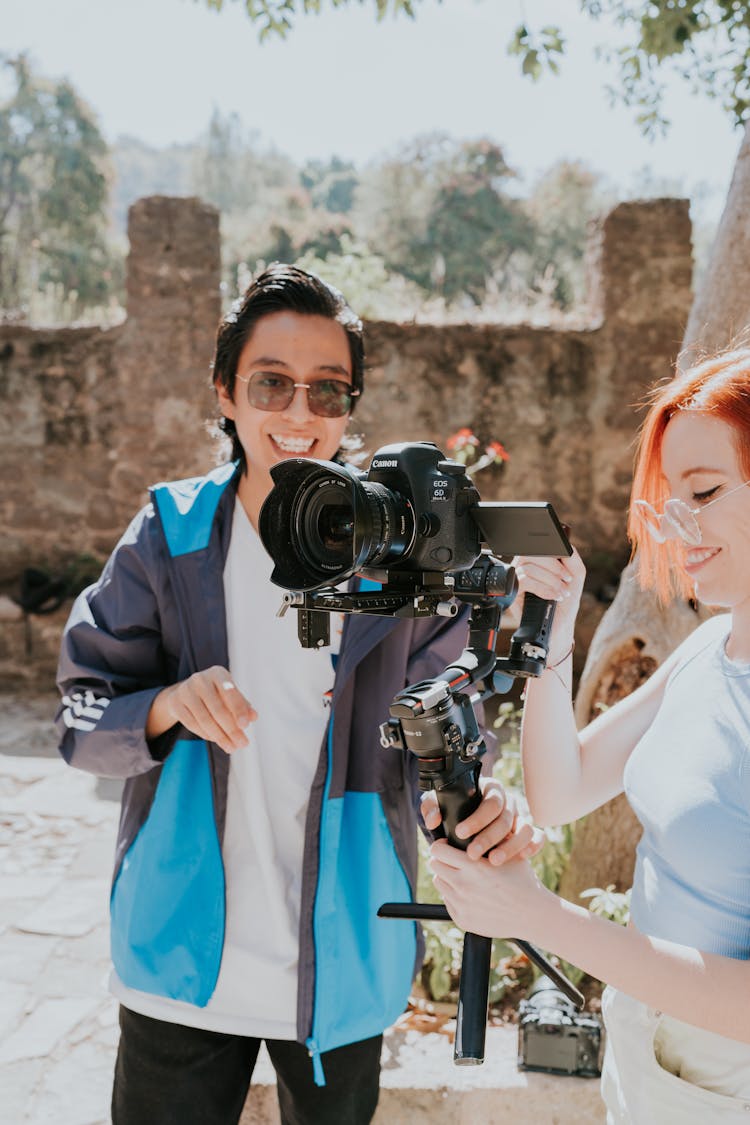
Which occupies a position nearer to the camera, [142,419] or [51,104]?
[142,419]

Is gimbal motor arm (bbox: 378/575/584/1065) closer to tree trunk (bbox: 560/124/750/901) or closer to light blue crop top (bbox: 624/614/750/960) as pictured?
light blue crop top (bbox: 624/614/750/960)

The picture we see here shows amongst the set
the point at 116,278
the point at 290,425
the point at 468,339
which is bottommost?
the point at 290,425

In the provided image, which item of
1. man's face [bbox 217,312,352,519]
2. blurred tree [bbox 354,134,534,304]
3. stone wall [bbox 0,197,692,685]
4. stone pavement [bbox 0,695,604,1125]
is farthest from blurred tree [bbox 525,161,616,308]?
man's face [bbox 217,312,352,519]

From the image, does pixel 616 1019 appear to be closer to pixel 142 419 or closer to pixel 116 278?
pixel 142 419

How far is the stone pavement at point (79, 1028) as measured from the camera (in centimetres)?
206

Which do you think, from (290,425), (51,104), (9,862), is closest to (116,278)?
(51,104)

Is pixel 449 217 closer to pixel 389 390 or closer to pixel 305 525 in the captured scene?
pixel 389 390

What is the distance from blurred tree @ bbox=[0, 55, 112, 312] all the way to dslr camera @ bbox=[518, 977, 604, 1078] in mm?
22128

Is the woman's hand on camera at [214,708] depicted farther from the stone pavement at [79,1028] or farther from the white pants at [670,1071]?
the stone pavement at [79,1028]

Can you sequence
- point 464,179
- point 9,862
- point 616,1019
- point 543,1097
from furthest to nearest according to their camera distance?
point 464,179
point 9,862
point 543,1097
point 616,1019

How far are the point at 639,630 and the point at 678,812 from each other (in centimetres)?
146

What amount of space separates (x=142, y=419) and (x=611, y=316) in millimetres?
3550

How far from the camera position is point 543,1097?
2051 millimetres

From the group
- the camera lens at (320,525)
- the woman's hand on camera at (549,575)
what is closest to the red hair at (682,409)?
the woman's hand on camera at (549,575)
